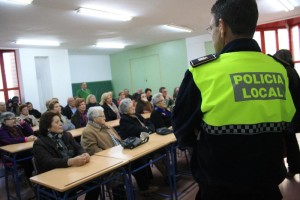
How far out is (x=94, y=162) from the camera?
2514mm

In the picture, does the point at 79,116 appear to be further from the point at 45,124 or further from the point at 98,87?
the point at 98,87

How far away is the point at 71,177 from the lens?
2.13 metres

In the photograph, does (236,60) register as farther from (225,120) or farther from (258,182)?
(258,182)

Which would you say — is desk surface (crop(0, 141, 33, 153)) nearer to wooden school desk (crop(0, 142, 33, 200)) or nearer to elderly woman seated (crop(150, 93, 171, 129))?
wooden school desk (crop(0, 142, 33, 200))

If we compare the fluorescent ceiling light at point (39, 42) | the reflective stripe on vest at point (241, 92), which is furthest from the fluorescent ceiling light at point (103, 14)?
the reflective stripe on vest at point (241, 92)

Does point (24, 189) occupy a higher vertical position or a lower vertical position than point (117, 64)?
lower

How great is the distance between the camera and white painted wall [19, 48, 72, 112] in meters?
8.59

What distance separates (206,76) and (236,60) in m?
0.11

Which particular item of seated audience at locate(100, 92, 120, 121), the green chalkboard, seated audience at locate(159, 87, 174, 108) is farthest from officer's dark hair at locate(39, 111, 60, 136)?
the green chalkboard

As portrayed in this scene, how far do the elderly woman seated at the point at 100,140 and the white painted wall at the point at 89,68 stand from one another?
8.36m

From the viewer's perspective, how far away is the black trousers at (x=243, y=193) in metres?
0.84

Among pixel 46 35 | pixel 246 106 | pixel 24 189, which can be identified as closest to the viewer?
pixel 246 106

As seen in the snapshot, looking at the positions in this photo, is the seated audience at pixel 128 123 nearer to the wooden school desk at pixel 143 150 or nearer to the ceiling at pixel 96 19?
the wooden school desk at pixel 143 150

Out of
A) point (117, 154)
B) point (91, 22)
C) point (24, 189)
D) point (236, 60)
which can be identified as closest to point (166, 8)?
point (91, 22)
